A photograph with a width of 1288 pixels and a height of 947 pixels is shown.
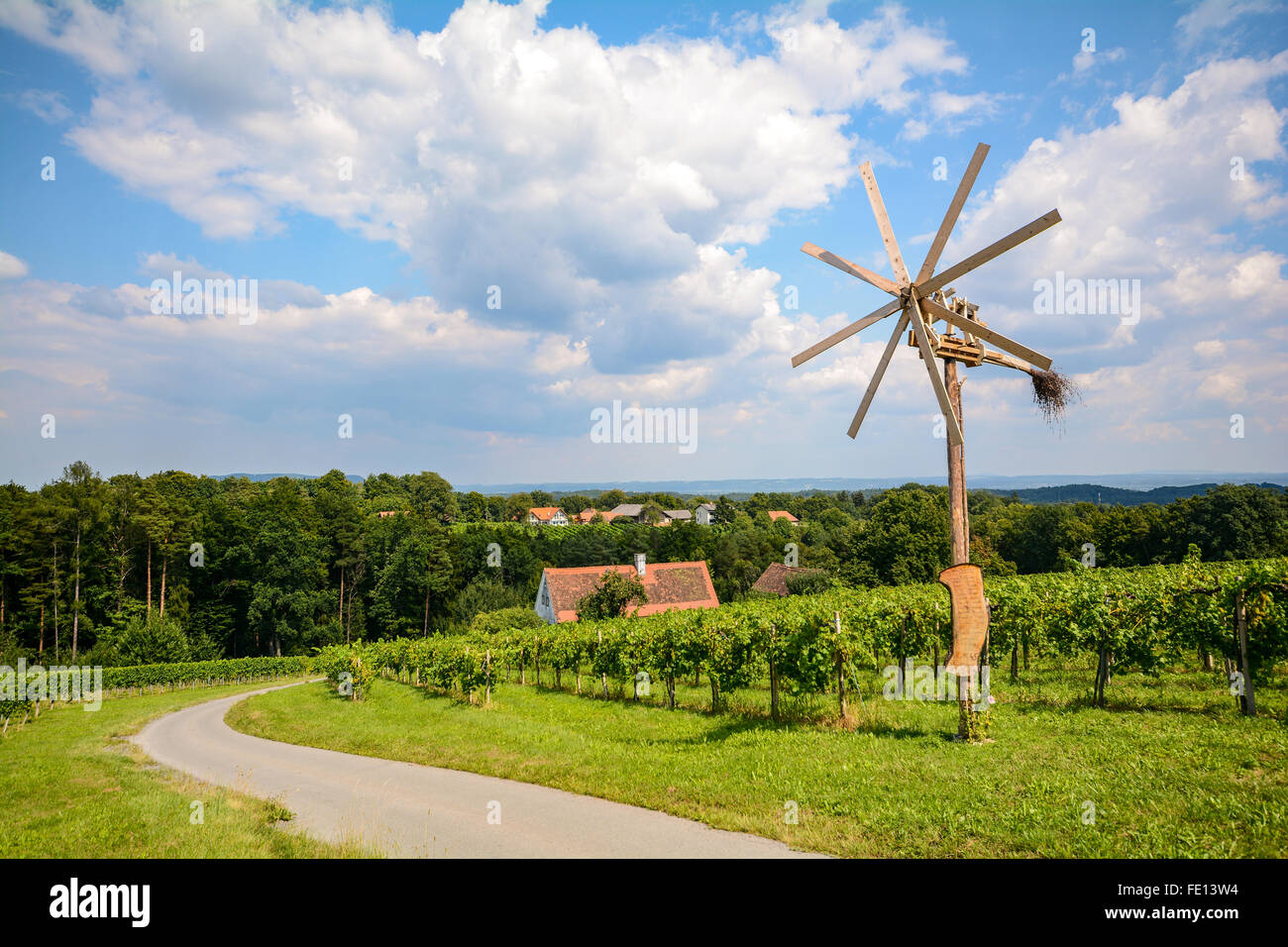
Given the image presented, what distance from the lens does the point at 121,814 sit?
909cm

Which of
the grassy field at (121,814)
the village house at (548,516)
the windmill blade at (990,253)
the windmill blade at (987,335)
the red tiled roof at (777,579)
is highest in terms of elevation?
the windmill blade at (990,253)

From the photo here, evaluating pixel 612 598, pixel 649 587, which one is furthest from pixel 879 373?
pixel 649 587

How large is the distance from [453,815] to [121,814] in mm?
4799

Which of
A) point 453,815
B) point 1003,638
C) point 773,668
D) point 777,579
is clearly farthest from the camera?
point 777,579

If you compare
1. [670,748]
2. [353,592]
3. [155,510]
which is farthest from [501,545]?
[670,748]

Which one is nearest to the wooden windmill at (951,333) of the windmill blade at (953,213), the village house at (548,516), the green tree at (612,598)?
the windmill blade at (953,213)

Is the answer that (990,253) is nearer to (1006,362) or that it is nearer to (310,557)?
(1006,362)

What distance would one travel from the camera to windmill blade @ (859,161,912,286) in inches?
395

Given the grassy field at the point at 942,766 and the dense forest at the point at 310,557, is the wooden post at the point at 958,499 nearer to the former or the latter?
the grassy field at the point at 942,766

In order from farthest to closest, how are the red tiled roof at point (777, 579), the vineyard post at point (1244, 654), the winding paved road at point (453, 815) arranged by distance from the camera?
the red tiled roof at point (777, 579)
the vineyard post at point (1244, 654)
the winding paved road at point (453, 815)

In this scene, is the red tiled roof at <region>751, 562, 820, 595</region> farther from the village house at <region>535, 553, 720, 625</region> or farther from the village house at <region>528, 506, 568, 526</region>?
the village house at <region>528, 506, 568, 526</region>

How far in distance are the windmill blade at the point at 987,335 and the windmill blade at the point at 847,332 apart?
2.17 ft

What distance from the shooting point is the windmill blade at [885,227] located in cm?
1002
